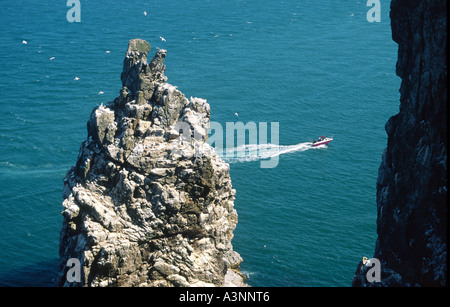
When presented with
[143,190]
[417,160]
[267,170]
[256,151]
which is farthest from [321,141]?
[417,160]

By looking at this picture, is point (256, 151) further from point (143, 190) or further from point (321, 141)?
point (143, 190)

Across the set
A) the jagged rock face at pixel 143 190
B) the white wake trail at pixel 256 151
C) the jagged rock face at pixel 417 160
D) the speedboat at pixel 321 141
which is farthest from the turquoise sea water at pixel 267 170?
the jagged rock face at pixel 417 160

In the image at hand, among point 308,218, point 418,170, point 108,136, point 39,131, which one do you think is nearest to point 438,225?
point 418,170

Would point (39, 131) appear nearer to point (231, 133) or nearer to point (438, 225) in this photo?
point (231, 133)

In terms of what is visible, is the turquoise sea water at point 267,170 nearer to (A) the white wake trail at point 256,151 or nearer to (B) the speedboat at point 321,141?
(A) the white wake trail at point 256,151

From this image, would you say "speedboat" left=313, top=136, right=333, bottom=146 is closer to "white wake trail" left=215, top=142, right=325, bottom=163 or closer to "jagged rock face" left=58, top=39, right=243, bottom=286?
"white wake trail" left=215, top=142, right=325, bottom=163

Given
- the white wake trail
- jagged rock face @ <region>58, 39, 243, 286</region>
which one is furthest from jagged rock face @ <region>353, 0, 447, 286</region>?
the white wake trail
